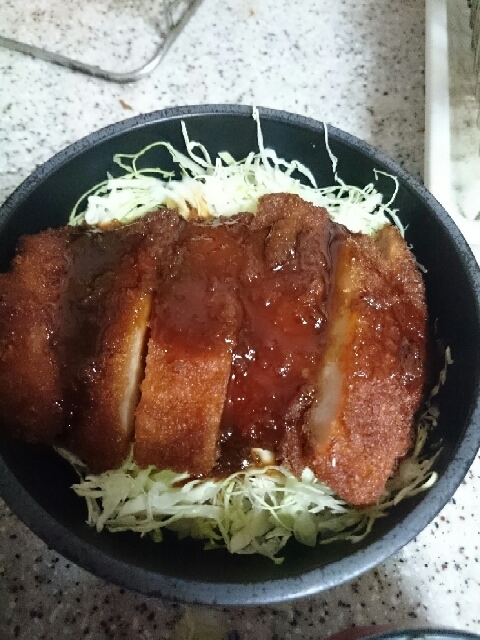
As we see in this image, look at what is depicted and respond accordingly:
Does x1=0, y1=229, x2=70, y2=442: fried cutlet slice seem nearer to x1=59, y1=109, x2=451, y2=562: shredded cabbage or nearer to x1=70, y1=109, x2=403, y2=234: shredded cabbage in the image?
x1=59, y1=109, x2=451, y2=562: shredded cabbage

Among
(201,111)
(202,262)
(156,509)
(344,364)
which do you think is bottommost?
(156,509)

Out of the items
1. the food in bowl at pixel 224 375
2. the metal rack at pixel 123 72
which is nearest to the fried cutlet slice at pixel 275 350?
the food in bowl at pixel 224 375

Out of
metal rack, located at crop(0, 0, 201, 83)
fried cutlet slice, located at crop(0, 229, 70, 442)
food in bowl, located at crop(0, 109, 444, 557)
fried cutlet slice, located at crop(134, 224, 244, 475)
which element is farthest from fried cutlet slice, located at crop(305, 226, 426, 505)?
metal rack, located at crop(0, 0, 201, 83)

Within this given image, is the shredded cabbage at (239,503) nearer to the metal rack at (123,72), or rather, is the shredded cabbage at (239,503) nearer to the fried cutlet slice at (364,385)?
the fried cutlet slice at (364,385)

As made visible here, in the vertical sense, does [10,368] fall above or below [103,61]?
below

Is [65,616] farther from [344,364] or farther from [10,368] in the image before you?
[344,364]

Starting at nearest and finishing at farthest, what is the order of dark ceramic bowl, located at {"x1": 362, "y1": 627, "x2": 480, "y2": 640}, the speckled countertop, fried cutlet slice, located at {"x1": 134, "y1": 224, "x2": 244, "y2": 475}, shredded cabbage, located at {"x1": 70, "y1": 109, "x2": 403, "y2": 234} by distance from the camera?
dark ceramic bowl, located at {"x1": 362, "y1": 627, "x2": 480, "y2": 640}, fried cutlet slice, located at {"x1": 134, "y1": 224, "x2": 244, "y2": 475}, shredded cabbage, located at {"x1": 70, "y1": 109, "x2": 403, "y2": 234}, the speckled countertop

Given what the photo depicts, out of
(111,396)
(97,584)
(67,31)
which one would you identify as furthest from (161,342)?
(67,31)

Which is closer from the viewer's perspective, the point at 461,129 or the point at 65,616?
the point at 65,616
